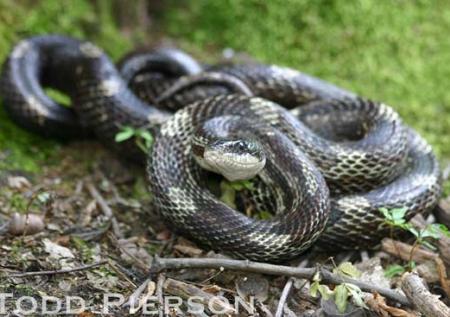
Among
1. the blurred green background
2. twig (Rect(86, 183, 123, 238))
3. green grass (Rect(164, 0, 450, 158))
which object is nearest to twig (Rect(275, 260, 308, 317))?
twig (Rect(86, 183, 123, 238))

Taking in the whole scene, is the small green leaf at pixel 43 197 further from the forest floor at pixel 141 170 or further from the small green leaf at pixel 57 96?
the small green leaf at pixel 57 96

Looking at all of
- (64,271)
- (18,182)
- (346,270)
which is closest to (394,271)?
(346,270)

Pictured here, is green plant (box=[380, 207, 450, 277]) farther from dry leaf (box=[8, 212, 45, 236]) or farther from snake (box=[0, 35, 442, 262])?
dry leaf (box=[8, 212, 45, 236])

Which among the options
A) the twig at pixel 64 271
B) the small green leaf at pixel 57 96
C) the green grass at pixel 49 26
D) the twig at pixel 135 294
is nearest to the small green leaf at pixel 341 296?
the twig at pixel 135 294

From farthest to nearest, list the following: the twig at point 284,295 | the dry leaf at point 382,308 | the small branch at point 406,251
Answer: the small branch at point 406,251
the twig at point 284,295
the dry leaf at point 382,308

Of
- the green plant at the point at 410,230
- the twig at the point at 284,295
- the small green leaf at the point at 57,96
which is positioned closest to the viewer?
the twig at the point at 284,295

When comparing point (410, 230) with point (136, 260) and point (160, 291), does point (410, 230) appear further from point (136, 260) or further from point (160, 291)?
point (136, 260)
